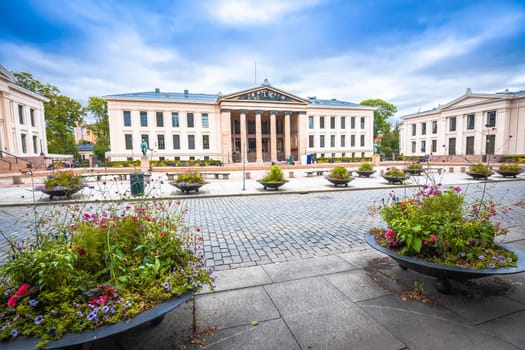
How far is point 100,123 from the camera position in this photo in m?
53.7

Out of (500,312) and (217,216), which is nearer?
(500,312)

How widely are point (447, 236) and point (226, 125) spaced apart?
42.3 m

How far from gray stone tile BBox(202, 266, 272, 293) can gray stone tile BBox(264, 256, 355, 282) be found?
0.13 m

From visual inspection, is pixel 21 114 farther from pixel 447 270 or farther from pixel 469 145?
pixel 469 145

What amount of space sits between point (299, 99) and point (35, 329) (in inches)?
1905

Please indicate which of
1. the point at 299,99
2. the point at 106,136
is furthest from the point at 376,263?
the point at 106,136

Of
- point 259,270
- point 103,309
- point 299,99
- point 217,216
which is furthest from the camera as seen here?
point 299,99

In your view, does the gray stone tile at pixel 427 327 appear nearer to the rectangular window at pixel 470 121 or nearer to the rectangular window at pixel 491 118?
the rectangular window at pixel 491 118

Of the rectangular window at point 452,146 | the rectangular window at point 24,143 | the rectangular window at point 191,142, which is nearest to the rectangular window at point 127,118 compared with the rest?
the rectangular window at point 191,142

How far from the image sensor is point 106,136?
5553 centimetres

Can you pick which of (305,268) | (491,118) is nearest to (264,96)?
(491,118)

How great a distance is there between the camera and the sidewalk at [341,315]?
2.22 meters

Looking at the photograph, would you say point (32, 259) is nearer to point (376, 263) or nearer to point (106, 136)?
point (376, 263)

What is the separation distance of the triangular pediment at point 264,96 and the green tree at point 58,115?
94.9ft
